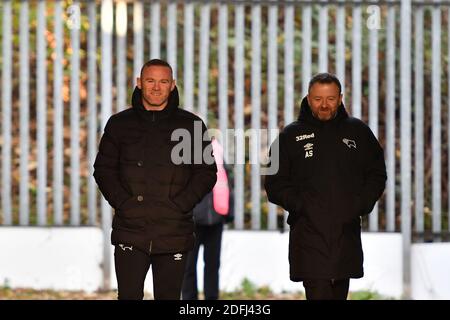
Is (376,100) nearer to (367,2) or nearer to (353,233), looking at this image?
(367,2)

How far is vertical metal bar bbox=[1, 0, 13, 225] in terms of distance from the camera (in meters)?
12.2

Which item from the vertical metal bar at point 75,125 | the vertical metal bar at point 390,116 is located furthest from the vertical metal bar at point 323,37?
the vertical metal bar at point 75,125

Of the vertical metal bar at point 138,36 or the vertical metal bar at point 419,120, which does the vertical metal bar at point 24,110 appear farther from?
the vertical metal bar at point 419,120

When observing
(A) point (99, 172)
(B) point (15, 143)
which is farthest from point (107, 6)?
(A) point (99, 172)

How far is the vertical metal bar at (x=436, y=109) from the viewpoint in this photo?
12.0m

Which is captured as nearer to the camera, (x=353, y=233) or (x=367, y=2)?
(x=353, y=233)

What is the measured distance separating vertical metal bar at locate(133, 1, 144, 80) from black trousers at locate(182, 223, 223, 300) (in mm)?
1936

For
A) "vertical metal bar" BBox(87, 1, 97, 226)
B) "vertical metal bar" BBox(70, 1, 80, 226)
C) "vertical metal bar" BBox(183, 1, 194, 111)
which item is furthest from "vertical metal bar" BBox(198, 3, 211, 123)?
"vertical metal bar" BBox(70, 1, 80, 226)

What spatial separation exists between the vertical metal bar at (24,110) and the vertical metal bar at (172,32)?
1.34 metres

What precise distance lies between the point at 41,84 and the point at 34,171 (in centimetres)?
108

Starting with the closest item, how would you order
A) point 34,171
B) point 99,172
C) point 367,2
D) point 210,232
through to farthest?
point 99,172
point 210,232
point 367,2
point 34,171

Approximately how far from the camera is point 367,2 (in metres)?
12.1

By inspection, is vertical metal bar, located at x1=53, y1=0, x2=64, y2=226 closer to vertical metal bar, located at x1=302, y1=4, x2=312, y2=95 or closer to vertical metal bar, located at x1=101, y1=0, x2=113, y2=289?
vertical metal bar, located at x1=101, y1=0, x2=113, y2=289

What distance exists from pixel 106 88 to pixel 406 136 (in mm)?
2857
